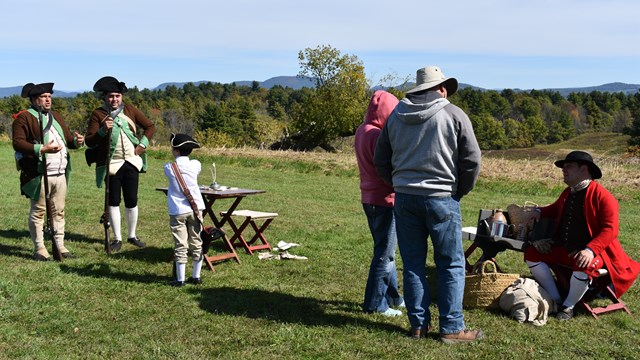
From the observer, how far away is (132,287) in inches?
266

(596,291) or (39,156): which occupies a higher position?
(39,156)

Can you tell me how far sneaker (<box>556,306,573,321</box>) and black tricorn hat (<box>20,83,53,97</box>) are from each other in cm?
651

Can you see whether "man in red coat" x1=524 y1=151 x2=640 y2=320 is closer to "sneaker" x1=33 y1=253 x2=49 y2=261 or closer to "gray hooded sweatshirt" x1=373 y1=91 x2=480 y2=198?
"gray hooded sweatshirt" x1=373 y1=91 x2=480 y2=198

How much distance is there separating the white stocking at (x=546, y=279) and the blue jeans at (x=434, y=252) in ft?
5.10

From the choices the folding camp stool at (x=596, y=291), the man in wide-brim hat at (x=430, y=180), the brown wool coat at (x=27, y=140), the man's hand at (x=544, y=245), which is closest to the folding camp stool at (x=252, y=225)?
the brown wool coat at (x=27, y=140)

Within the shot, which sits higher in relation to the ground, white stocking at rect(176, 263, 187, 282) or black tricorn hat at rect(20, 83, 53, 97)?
black tricorn hat at rect(20, 83, 53, 97)

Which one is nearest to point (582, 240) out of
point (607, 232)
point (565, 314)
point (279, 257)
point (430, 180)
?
point (607, 232)

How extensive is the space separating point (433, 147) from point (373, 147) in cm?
83

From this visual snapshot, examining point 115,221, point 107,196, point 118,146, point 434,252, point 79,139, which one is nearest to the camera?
point 434,252

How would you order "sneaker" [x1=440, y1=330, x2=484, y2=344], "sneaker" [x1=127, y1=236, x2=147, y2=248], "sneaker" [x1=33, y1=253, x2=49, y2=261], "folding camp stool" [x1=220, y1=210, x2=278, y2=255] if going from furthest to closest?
"sneaker" [x1=127, y1=236, x2=147, y2=248], "folding camp stool" [x1=220, y1=210, x2=278, y2=255], "sneaker" [x1=33, y1=253, x2=49, y2=261], "sneaker" [x1=440, y1=330, x2=484, y2=344]

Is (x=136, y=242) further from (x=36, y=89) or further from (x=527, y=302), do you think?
(x=527, y=302)

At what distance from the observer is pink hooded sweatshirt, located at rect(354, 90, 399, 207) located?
220 inches

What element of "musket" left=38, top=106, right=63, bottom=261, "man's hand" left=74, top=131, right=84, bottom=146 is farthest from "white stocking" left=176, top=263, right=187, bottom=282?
"man's hand" left=74, top=131, right=84, bottom=146

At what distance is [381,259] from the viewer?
5.78 meters
